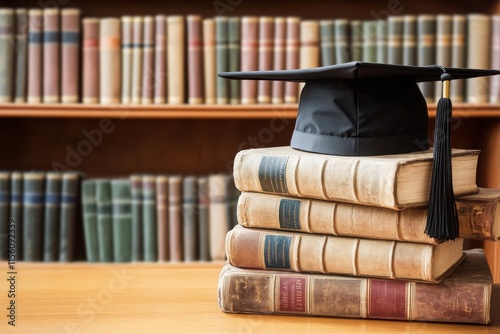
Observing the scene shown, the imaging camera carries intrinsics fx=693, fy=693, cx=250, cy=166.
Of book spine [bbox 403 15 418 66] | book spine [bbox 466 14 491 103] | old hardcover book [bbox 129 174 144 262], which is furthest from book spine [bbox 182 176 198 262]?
book spine [bbox 466 14 491 103]

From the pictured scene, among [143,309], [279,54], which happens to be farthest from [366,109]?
[279,54]

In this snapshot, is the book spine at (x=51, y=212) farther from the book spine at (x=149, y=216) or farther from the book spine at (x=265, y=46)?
the book spine at (x=265, y=46)

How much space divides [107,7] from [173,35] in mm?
373

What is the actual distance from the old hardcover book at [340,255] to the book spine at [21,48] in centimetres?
133

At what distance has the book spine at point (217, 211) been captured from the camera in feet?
6.86

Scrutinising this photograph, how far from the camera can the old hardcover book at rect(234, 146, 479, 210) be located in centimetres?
81

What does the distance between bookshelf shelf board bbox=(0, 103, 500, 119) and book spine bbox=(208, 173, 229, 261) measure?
211mm

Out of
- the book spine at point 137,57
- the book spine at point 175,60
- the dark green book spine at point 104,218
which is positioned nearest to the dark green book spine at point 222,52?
the book spine at point 175,60

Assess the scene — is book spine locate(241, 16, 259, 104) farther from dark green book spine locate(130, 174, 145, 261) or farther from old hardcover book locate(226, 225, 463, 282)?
old hardcover book locate(226, 225, 463, 282)

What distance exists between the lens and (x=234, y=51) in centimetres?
205

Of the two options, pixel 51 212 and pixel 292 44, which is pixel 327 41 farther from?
pixel 51 212

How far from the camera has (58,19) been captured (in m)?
2.05

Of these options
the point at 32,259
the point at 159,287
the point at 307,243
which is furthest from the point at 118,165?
the point at 307,243

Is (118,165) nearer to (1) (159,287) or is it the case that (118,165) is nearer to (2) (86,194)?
(2) (86,194)
